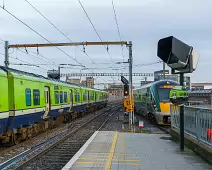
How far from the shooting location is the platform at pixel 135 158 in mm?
7281

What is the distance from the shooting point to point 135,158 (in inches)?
328


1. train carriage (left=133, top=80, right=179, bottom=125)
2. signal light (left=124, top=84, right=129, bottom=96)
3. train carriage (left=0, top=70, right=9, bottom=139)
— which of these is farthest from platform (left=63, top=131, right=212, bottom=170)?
train carriage (left=133, top=80, right=179, bottom=125)

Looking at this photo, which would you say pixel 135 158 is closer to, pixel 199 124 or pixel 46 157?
pixel 199 124

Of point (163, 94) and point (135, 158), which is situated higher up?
point (163, 94)

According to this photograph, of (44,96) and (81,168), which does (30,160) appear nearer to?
(81,168)

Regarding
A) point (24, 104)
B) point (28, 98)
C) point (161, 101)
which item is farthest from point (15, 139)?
point (161, 101)

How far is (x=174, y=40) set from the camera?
8375mm

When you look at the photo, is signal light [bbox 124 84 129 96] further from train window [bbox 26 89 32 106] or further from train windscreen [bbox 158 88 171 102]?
train window [bbox 26 89 32 106]

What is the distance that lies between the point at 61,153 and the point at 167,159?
4.17 meters

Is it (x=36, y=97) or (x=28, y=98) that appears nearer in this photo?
(x=28, y=98)

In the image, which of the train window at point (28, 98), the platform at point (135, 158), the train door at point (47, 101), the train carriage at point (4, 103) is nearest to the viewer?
the platform at point (135, 158)

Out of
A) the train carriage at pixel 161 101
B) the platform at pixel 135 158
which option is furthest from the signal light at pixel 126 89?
the platform at pixel 135 158

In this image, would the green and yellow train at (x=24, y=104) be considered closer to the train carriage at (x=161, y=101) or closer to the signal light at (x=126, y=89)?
the signal light at (x=126, y=89)

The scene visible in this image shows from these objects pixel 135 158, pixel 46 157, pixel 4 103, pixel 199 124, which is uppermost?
pixel 4 103
